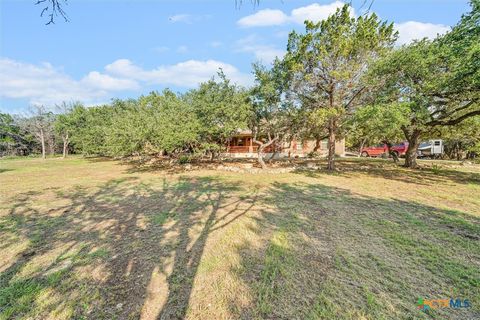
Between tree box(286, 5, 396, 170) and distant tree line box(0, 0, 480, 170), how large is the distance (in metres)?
0.04

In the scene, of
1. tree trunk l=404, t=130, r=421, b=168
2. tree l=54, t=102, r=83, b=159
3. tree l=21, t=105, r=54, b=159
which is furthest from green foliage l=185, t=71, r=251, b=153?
tree l=21, t=105, r=54, b=159

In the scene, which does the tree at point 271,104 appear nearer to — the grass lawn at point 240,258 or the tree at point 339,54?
the tree at point 339,54

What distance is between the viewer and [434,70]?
8.48m

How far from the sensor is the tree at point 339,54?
954cm

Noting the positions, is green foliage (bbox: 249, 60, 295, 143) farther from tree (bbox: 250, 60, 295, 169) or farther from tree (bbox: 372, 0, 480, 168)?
tree (bbox: 372, 0, 480, 168)

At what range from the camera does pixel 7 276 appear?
2.84m

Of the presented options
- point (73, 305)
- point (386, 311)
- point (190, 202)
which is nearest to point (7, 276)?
point (73, 305)

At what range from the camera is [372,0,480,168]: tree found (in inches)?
261

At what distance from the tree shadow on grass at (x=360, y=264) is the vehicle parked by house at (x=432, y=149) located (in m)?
23.7

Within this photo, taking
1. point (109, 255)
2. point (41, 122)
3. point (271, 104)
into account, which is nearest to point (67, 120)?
point (41, 122)

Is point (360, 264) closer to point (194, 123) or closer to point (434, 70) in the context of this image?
point (434, 70)

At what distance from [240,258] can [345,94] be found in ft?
34.8

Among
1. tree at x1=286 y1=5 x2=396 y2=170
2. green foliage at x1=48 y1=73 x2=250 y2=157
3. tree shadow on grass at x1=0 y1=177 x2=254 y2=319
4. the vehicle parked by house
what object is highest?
tree at x1=286 y1=5 x2=396 y2=170

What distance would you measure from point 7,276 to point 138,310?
7.02ft
